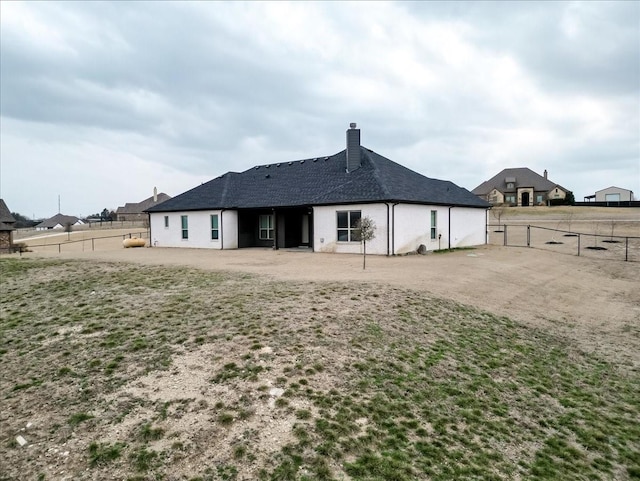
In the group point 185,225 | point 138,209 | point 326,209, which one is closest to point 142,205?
point 138,209

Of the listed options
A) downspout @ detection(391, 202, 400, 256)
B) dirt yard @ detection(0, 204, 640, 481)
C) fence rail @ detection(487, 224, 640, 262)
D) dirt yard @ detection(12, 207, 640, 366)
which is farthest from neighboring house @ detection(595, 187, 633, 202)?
dirt yard @ detection(0, 204, 640, 481)

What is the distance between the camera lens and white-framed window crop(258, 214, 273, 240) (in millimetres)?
26812

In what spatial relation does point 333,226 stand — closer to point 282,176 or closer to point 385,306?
point 282,176

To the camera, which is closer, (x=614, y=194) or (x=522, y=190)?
(x=522, y=190)

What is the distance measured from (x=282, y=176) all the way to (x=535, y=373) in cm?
2272

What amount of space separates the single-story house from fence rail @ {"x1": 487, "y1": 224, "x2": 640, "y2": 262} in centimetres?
4435

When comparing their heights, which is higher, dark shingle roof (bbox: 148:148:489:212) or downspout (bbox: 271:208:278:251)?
dark shingle roof (bbox: 148:148:489:212)

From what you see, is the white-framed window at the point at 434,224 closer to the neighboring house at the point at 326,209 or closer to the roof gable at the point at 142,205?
the neighboring house at the point at 326,209

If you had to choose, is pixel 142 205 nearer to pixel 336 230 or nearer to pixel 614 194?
pixel 336 230

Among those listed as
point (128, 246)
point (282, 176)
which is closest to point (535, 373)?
point (282, 176)

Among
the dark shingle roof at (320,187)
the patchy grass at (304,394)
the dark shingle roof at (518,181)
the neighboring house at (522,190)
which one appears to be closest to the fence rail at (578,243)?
the dark shingle roof at (320,187)

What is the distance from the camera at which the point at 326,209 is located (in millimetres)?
22156

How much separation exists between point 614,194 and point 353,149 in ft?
222

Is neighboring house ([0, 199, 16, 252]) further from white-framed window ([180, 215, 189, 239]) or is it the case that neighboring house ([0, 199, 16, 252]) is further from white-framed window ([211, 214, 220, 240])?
white-framed window ([211, 214, 220, 240])
